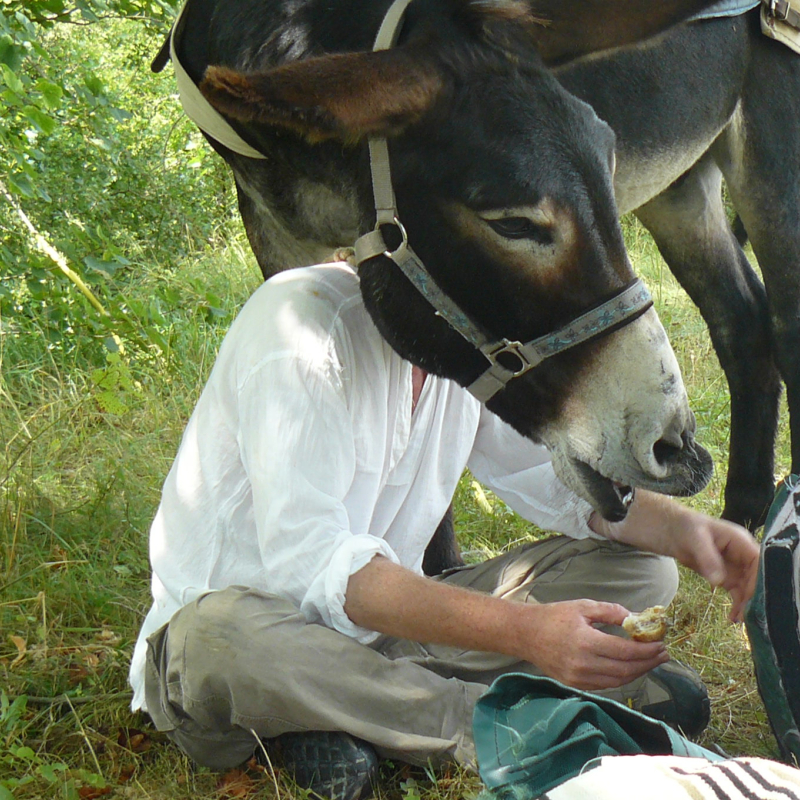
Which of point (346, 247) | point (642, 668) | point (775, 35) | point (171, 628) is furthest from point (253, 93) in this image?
point (775, 35)

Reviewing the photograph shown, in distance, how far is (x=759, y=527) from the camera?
11.5 feet

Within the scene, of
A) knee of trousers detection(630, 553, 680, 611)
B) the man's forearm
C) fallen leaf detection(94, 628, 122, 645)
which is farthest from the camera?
fallen leaf detection(94, 628, 122, 645)

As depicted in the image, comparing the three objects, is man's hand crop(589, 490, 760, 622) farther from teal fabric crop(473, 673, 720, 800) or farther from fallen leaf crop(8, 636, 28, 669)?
fallen leaf crop(8, 636, 28, 669)

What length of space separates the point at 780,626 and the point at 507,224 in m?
0.85

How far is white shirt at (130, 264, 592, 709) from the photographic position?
1.89 m

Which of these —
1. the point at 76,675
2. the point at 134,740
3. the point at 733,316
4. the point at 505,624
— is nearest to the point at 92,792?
the point at 134,740

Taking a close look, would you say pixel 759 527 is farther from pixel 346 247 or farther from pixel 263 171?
pixel 263 171

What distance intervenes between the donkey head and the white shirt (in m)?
0.12

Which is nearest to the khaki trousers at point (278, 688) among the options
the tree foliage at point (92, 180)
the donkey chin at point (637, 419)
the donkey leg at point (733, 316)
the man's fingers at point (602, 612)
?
the man's fingers at point (602, 612)

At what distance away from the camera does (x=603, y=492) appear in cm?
205

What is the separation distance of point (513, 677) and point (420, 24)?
1.29 m

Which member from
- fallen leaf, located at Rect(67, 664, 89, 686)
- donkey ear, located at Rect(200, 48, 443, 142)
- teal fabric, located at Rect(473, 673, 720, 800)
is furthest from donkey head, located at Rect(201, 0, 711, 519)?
fallen leaf, located at Rect(67, 664, 89, 686)

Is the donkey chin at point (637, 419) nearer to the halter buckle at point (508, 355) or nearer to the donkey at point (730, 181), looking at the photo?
the halter buckle at point (508, 355)

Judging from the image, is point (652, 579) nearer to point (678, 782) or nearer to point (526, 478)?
point (526, 478)
